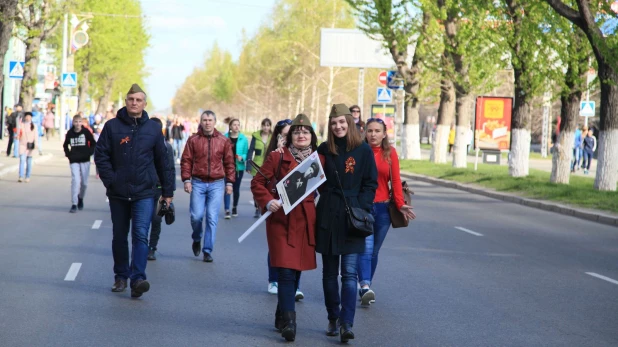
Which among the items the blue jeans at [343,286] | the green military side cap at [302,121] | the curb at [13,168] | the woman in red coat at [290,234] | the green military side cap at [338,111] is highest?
the green military side cap at [338,111]

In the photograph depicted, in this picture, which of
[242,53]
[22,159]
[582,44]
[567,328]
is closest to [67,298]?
[567,328]

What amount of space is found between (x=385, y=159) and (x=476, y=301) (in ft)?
5.09

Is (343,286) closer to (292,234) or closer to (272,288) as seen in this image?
(292,234)

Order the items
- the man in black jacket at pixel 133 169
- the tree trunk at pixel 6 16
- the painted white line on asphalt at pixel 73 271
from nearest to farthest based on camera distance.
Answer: the man in black jacket at pixel 133 169
the painted white line on asphalt at pixel 73 271
the tree trunk at pixel 6 16

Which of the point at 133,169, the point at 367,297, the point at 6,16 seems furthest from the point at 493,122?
the point at 133,169

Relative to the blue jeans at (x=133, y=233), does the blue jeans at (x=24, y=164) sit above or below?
below

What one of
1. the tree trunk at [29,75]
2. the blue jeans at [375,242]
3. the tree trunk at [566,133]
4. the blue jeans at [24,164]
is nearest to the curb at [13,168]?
the blue jeans at [24,164]

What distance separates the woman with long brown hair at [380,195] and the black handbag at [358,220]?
1674 mm

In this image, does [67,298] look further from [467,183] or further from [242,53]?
[242,53]

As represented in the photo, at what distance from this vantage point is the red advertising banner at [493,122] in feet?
108

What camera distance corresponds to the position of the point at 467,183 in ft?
97.6

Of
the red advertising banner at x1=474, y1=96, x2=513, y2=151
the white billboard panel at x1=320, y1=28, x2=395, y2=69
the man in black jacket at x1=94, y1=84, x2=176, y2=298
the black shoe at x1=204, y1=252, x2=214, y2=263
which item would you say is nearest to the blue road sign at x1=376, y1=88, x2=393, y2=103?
the red advertising banner at x1=474, y1=96, x2=513, y2=151

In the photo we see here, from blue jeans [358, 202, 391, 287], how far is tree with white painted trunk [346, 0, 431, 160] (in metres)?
26.6

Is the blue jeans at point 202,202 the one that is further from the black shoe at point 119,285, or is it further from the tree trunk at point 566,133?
the tree trunk at point 566,133
